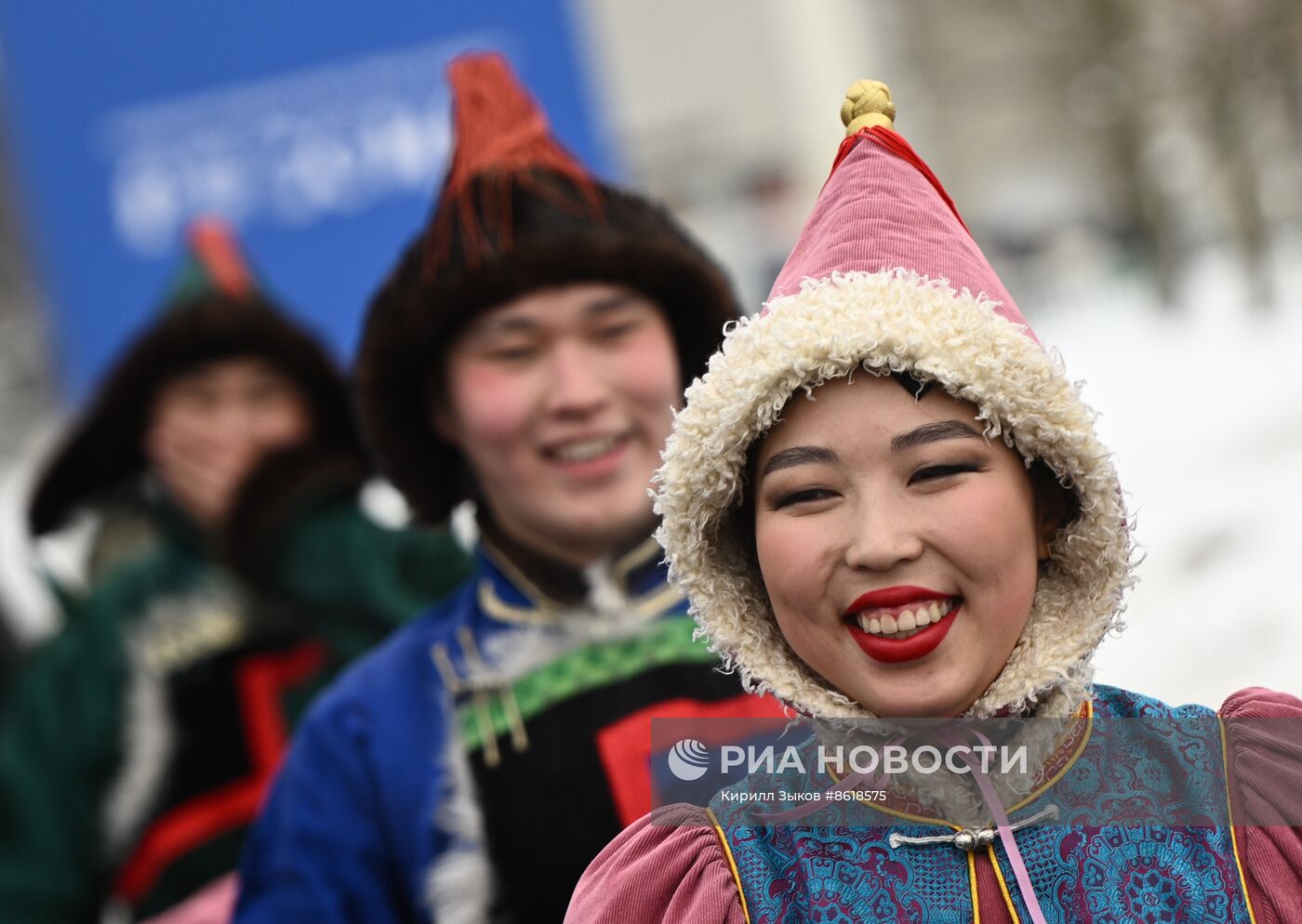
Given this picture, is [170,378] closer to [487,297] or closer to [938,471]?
[487,297]

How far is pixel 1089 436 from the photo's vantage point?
1.46 m

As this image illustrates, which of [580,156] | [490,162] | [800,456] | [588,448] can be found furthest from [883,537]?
[580,156]

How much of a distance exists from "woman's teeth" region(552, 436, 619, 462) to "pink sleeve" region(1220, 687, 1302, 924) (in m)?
1.08

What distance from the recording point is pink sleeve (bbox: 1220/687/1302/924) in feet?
4.67

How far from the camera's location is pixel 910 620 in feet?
4.74

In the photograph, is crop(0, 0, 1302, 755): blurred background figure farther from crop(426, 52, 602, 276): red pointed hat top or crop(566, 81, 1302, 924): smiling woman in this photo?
crop(426, 52, 602, 276): red pointed hat top

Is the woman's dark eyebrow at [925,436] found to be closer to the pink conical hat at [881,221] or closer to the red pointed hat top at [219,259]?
the pink conical hat at [881,221]

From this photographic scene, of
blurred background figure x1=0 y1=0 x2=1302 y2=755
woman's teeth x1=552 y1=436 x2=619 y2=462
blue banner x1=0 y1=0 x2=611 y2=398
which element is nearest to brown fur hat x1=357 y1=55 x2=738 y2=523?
woman's teeth x1=552 y1=436 x2=619 y2=462

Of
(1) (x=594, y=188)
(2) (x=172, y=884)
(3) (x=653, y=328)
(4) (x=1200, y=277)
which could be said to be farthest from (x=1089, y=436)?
(4) (x=1200, y=277)

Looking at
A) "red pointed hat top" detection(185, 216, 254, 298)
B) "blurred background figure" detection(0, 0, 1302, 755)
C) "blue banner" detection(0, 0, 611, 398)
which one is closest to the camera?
"red pointed hat top" detection(185, 216, 254, 298)

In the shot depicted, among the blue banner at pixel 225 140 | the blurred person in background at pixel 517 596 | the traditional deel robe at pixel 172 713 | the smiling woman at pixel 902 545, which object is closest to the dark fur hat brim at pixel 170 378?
the traditional deel robe at pixel 172 713

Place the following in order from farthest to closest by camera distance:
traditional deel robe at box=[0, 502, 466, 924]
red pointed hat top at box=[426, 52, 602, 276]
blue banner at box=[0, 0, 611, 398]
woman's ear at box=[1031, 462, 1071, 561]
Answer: blue banner at box=[0, 0, 611, 398] → traditional deel robe at box=[0, 502, 466, 924] → red pointed hat top at box=[426, 52, 602, 276] → woman's ear at box=[1031, 462, 1071, 561]

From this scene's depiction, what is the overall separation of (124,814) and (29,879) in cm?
23

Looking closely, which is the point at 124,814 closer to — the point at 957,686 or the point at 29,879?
the point at 29,879
